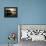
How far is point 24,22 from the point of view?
515 cm


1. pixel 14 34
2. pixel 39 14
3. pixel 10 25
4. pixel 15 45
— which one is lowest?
pixel 15 45

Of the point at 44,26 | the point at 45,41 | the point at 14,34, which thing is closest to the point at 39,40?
the point at 45,41

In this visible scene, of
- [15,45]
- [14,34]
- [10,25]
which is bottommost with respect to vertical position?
[15,45]

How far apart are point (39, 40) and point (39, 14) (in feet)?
3.31

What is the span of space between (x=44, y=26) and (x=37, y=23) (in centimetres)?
29

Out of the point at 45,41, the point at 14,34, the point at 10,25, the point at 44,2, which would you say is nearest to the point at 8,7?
the point at 10,25

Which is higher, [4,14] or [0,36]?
[4,14]

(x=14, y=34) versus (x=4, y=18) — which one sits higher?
(x=4, y=18)

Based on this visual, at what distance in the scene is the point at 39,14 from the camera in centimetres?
515

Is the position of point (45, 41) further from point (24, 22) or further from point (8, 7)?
point (8, 7)

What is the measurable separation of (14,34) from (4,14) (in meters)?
0.85

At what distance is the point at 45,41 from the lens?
15.7 feet

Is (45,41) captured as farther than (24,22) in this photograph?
No

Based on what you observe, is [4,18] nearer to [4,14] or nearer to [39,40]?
[4,14]
